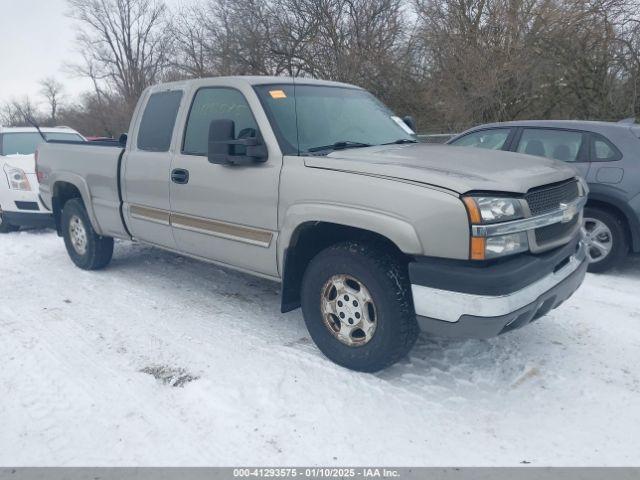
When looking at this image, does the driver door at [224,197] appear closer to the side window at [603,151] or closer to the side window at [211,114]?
the side window at [211,114]

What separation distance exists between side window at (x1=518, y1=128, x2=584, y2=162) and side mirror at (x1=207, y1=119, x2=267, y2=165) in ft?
12.2

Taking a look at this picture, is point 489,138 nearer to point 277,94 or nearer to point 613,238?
point 613,238

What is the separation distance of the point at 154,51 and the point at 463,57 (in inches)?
1030

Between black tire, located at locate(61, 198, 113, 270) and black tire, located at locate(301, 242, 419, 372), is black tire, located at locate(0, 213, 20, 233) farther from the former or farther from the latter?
black tire, located at locate(301, 242, 419, 372)

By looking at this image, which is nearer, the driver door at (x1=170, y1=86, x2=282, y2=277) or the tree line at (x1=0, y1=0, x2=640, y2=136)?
the driver door at (x1=170, y1=86, x2=282, y2=277)

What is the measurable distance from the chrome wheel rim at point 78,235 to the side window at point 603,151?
5.75 metres

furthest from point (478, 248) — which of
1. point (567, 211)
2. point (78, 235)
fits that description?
point (78, 235)

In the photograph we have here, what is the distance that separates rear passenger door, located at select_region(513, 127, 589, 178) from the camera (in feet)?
19.0

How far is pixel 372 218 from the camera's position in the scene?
3117 mm

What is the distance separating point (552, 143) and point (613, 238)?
128 centimetres

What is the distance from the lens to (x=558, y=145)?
6.00m

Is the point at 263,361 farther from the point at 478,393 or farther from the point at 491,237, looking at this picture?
the point at 491,237

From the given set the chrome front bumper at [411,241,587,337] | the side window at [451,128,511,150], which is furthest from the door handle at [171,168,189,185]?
the side window at [451,128,511,150]

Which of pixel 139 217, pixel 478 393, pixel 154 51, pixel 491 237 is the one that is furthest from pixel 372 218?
pixel 154 51
